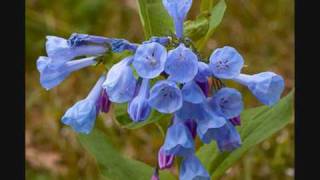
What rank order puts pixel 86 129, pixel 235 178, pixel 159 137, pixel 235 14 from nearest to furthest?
pixel 86 129 < pixel 235 178 < pixel 159 137 < pixel 235 14

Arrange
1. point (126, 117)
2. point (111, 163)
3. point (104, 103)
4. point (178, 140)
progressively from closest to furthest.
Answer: point (178, 140)
point (104, 103)
point (126, 117)
point (111, 163)

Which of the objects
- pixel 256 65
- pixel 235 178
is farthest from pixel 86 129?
pixel 256 65

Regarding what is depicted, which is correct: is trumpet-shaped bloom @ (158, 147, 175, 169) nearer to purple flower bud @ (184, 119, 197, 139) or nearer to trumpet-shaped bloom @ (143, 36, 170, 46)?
purple flower bud @ (184, 119, 197, 139)

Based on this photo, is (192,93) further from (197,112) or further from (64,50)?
(64,50)

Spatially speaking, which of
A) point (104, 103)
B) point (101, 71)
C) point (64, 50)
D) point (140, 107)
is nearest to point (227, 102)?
point (140, 107)

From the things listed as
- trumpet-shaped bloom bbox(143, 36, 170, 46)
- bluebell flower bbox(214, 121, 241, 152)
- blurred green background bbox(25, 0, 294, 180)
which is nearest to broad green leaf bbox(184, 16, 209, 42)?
trumpet-shaped bloom bbox(143, 36, 170, 46)

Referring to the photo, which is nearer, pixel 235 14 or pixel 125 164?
pixel 125 164

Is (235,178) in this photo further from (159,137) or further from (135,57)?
(135,57)
